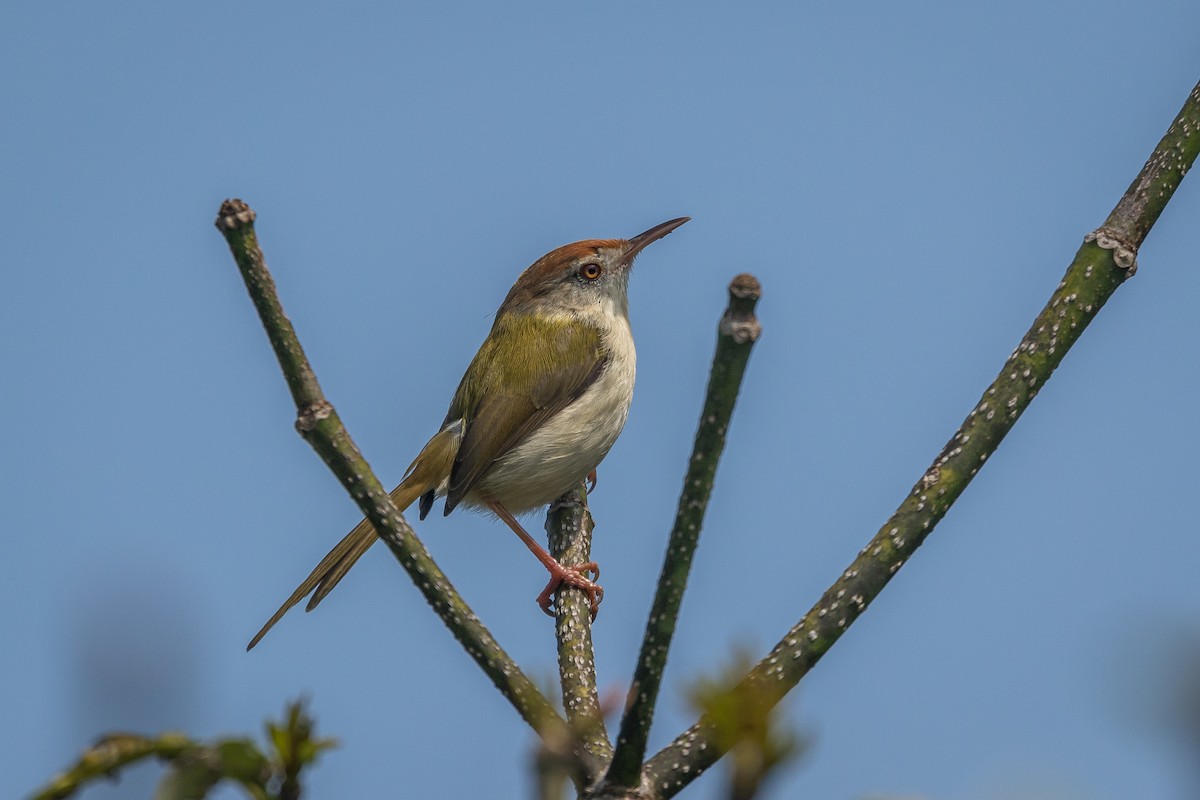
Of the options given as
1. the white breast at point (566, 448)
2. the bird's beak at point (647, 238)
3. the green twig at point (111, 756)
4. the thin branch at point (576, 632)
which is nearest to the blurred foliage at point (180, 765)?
the green twig at point (111, 756)

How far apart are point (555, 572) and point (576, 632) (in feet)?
5.13

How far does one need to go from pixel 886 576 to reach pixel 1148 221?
1.02m

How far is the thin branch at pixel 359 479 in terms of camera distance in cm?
221

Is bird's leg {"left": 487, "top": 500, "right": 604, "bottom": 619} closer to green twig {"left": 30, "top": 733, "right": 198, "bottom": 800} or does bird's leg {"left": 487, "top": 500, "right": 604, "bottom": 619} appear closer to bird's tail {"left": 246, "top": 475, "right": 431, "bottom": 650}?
bird's tail {"left": 246, "top": 475, "right": 431, "bottom": 650}

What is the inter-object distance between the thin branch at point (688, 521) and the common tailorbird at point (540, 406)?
4.19m

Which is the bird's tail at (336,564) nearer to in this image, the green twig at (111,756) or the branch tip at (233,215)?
the branch tip at (233,215)

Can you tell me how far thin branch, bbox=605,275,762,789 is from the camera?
176 centimetres

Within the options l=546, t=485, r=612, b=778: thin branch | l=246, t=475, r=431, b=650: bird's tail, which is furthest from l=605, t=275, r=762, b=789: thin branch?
l=246, t=475, r=431, b=650: bird's tail

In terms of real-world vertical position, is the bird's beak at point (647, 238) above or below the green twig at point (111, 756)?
above

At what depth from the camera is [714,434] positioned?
1.87 meters

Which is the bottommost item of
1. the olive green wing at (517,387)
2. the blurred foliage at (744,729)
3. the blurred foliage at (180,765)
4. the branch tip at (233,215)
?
the blurred foliage at (744,729)

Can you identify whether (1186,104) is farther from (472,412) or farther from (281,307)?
(472,412)

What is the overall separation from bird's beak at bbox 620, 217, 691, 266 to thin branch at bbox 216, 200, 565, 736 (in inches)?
212

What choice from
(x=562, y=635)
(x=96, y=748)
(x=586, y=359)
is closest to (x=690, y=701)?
(x=96, y=748)
